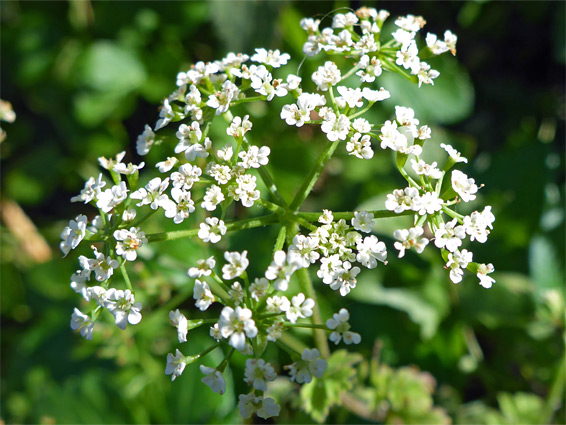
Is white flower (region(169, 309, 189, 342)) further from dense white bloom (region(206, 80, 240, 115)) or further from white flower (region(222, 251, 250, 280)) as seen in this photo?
dense white bloom (region(206, 80, 240, 115))

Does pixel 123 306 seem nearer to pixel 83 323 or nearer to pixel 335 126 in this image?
pixel 83 323

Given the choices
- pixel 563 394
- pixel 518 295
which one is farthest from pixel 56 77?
pixel 563 394

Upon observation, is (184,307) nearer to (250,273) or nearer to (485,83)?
(250,273)

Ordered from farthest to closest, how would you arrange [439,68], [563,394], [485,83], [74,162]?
[74,162], [485,83], [439,68], [563,394]

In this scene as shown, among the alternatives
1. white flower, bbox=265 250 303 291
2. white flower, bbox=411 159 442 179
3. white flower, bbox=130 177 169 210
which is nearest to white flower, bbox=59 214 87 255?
white flower, bbox=130 177 169 210

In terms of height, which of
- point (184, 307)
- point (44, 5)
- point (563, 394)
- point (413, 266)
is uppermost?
point (44, 5)

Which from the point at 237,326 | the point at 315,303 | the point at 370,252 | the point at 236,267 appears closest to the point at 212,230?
the point at 236,267
